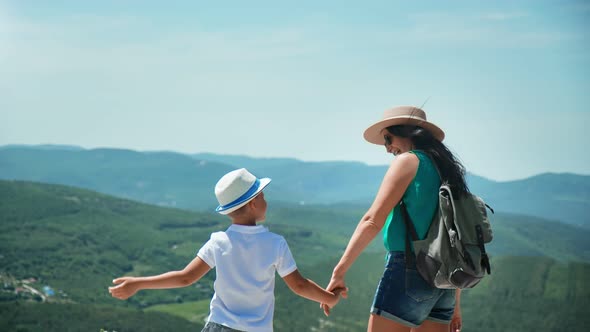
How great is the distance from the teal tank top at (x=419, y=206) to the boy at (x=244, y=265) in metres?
0.68

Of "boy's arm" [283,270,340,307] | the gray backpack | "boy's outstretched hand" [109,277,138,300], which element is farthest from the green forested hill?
the gray backpack

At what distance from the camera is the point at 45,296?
139625 mm

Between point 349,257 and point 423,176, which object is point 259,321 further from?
point 423,176

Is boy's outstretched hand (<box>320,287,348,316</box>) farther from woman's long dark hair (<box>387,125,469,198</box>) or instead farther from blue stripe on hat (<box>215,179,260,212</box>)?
woman's long dark hair (<box>387,125,469,198</box>)

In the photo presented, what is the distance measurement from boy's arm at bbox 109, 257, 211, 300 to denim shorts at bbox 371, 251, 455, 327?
122 cm

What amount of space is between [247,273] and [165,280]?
59 cm

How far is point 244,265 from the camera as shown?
4.47 metres

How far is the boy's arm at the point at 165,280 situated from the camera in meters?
4.55

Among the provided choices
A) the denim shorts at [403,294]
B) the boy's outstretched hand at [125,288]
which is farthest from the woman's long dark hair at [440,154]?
the boy's outstretched hand at [125,288]

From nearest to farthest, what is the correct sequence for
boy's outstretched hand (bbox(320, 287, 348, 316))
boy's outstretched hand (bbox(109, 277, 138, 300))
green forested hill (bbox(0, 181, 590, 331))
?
boy's outstretched hand (bbox(109, 277, 138, 300))
boy's outstretched hand (bbox(320, 287, 348, 316))
green forested hill (bbox(0, 181, 590, 331))

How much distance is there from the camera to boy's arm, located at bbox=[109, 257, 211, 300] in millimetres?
4551

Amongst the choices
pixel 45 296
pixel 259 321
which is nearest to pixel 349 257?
pixel 259 321

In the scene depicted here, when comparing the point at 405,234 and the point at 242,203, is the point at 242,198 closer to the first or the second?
the point at 242,203

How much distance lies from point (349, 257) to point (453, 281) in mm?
705
